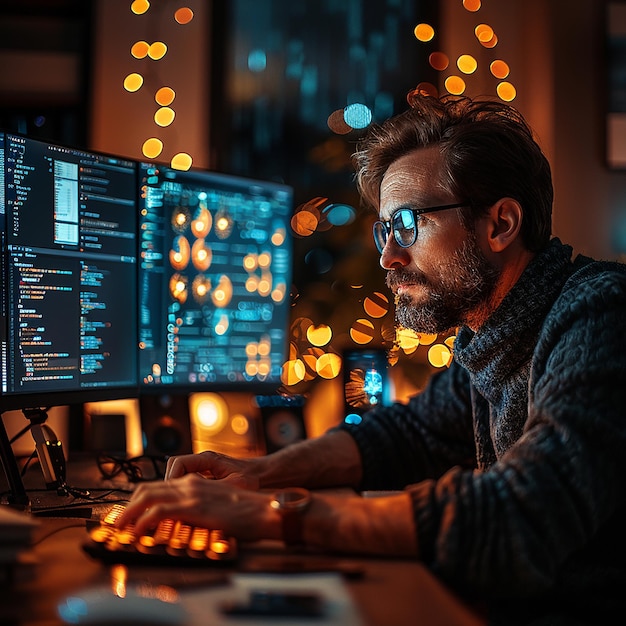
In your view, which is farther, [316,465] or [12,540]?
[316,465]

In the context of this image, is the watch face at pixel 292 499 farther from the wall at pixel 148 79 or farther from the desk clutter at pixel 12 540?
the wall at pixel 148 79

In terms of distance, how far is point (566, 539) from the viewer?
86 cm

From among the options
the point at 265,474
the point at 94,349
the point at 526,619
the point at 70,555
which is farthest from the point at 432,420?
the point at 70,555

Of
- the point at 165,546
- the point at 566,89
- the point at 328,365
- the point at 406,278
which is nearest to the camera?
the point at 165,546

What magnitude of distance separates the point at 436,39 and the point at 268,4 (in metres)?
0.60

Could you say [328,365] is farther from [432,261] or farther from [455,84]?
[455,84]

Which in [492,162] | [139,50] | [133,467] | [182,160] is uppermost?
[139,50]

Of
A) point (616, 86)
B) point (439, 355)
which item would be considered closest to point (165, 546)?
point (439, 355)

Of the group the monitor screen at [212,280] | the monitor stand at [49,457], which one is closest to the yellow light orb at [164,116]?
the monitor screen at [212,280]

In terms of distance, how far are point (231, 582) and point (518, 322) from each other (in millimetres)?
725

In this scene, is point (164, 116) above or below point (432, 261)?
above

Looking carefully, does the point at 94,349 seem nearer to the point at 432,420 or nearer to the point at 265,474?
the point at 265,474

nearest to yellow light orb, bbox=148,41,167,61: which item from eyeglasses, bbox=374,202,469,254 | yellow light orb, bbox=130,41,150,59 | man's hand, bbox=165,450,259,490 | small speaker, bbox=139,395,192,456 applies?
yellow light orb, bbox=130,41,150,59

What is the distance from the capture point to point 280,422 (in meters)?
1.91
